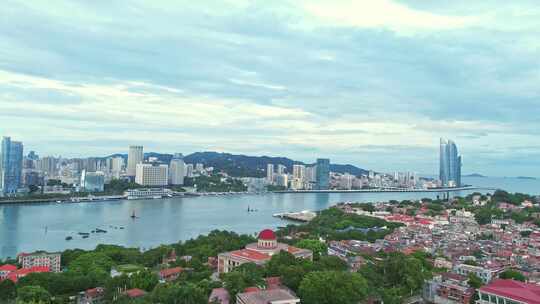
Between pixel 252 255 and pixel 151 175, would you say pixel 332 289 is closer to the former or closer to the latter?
pixel 252 255

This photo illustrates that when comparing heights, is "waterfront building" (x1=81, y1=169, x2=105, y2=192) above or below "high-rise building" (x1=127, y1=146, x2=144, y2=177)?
below

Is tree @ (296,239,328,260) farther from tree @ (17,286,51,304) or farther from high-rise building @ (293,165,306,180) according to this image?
high-rise building @ (293,165,306,180)

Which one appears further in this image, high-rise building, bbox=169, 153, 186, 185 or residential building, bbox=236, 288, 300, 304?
high-rise building, bbox=169, 153, 186, 185

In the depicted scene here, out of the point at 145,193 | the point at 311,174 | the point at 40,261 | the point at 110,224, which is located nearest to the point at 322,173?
the point at 311,174

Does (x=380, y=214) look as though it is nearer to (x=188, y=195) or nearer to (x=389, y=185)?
(x=188, y=195)

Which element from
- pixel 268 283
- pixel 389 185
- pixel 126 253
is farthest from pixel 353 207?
pixel 389 185

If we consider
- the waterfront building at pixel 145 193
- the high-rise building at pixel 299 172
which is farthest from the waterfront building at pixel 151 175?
the high-rise building at pixel 299 172

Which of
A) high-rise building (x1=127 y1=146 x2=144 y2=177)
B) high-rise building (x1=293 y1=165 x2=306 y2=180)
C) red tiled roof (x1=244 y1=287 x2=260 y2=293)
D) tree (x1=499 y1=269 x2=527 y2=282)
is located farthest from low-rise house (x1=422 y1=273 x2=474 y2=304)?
high-rise building (x1=293 y1=165 x2=306 y2=180)
